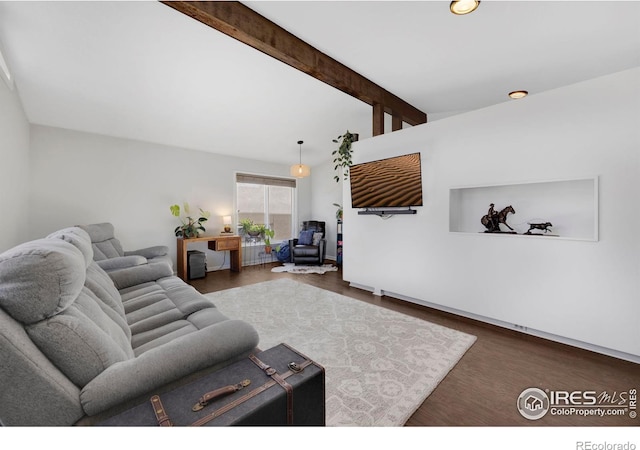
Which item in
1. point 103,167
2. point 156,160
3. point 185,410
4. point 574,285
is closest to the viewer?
point 185,410

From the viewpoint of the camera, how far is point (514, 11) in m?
2.06

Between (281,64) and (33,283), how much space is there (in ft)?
9.57

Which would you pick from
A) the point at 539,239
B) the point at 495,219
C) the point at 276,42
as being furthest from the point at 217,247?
the point at 539,239

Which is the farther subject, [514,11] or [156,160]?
[156,160]

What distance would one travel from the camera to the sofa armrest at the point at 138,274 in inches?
95.5

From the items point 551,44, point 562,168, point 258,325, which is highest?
point 551,44

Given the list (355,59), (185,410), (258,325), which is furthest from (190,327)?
(355,59)

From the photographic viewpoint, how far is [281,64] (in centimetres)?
295

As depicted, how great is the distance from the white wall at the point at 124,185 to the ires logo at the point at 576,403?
17.7 ft

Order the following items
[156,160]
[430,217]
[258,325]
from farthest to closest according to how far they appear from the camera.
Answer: [156,160], [430,217], [258,325]

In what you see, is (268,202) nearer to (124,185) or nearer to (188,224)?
(188,224)

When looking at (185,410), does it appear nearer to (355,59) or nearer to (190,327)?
(190,327)

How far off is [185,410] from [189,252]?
481 cm

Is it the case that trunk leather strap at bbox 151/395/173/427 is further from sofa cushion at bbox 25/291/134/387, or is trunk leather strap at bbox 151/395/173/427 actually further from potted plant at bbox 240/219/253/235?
potted plant at bbox 240/219/253/235
